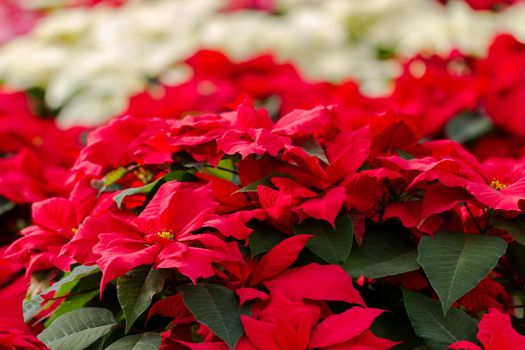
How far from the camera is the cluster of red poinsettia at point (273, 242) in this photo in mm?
776

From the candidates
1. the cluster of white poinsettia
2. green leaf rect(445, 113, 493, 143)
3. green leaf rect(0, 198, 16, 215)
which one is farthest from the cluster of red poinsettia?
the cluster of white poinsettia

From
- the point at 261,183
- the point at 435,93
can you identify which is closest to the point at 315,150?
the point at 261,183

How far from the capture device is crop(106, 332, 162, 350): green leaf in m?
0.76

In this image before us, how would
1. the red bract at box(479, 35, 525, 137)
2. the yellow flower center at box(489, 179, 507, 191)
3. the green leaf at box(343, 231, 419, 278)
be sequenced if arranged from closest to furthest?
the green leaf at box(343, 231, 419, 278)
the yellow flower center at box(489, 179, 507, 191)
the red bract at box(479, 35, 525, 137)

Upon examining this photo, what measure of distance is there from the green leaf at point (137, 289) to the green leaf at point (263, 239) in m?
0.11

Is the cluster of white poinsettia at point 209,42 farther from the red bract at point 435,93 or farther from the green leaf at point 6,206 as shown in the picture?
the green leaf at point 6,206

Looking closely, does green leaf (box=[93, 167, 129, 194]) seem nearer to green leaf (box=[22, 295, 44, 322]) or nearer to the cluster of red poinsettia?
the cluster of red poinsettia

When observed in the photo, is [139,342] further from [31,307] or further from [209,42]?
[209,42]

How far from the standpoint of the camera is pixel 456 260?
2.70 feet

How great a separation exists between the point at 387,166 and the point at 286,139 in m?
0.12

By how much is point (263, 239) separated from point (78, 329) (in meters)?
0.22

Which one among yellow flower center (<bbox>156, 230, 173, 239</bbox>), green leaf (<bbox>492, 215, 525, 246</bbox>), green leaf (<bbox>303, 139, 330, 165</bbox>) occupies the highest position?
green leaf (<bbox>303, 139, 330, 165</bbox>)

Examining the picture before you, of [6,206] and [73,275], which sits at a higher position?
[73,275]

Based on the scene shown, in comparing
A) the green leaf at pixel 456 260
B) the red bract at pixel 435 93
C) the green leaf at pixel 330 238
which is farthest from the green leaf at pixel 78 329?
the red bract at pixel 435 93
